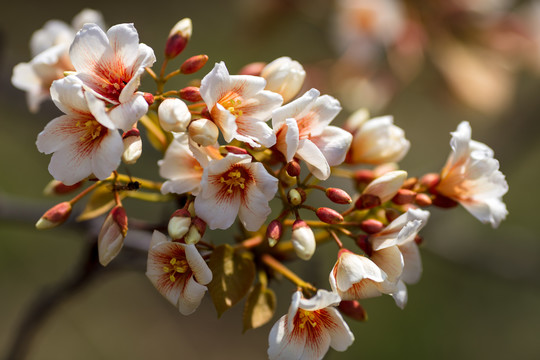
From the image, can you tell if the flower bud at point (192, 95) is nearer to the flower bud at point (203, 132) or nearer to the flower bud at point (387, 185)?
the flower bud at point (203, 132)

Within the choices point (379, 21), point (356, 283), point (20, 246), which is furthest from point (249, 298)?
point (20, 246)

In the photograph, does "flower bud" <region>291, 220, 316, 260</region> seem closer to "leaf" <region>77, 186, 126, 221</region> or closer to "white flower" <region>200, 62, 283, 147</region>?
"white flower" <region>200, 62, 283, 147</region>

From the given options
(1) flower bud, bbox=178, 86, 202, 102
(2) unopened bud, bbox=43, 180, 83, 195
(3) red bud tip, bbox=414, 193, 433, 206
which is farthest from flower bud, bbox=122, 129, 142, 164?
(3) red bud tip, bbox=414, 193, 433, 206

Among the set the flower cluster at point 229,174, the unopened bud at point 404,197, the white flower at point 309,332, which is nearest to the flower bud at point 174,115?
the flower cluster at point 229,174

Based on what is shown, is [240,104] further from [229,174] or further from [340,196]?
[340,196]

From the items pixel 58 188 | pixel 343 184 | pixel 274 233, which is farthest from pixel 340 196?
pixel 343 184

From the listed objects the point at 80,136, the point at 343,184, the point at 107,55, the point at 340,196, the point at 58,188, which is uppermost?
the point at 107,55

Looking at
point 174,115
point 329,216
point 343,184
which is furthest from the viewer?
point 343,184
